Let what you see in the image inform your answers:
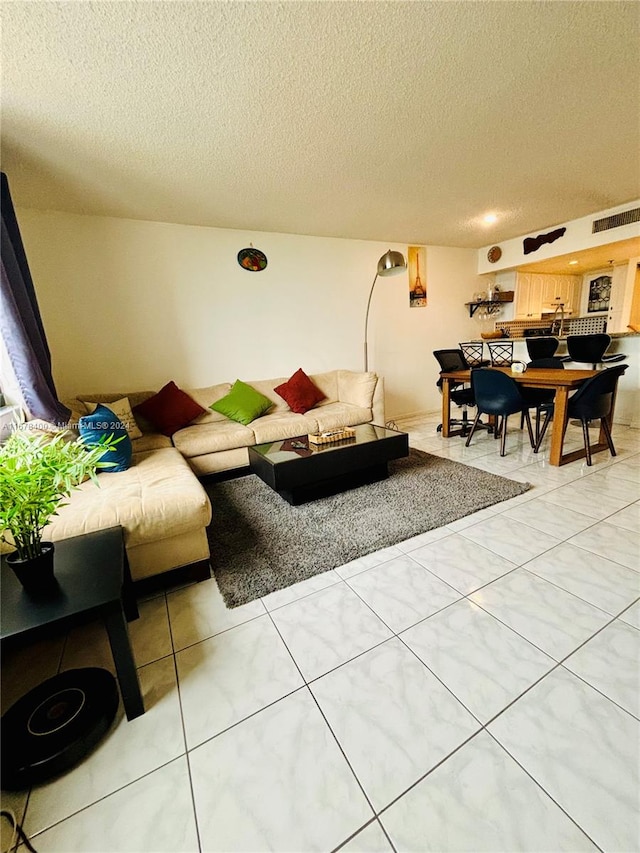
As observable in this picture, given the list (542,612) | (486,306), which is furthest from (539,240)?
(542,612)

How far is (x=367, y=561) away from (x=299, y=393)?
225 centimetres

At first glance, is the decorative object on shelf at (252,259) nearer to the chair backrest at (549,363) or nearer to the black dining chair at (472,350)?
the black dining chair at (472,350)

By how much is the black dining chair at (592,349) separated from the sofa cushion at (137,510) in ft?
13.7

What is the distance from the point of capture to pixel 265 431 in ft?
10.0

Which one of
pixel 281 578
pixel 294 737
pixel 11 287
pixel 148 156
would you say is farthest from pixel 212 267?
pixel 294 737

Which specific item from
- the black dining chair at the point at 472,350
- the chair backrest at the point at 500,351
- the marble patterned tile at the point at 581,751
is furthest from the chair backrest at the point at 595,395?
the marble patterned tile at the point at 581,751

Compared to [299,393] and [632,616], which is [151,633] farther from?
[299,393]

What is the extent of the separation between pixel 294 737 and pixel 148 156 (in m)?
3.11

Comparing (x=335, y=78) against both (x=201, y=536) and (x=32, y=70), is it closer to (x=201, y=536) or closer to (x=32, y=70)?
(x=32, y=70)

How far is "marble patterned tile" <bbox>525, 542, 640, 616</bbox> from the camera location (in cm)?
142

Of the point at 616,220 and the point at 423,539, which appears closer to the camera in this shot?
the point at 423,539

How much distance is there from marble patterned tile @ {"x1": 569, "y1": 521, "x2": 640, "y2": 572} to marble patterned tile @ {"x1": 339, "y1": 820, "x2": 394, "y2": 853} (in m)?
1.57

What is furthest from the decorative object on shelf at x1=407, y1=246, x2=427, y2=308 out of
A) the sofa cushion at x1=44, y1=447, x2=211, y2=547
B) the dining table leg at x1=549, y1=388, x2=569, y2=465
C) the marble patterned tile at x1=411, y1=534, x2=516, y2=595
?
the sofa cushion at x1=44, y1=447, x2=211, y2=547

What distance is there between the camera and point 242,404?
342 cm
